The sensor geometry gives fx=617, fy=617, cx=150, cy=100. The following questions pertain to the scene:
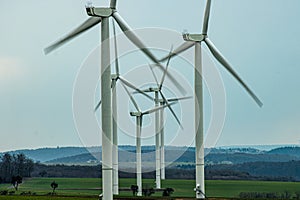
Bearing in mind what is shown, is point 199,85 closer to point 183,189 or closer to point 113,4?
point 113,4

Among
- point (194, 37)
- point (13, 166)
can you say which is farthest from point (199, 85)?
point (13, 166)

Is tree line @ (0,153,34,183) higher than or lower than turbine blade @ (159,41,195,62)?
lower

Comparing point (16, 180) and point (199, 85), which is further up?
point (199, 85)

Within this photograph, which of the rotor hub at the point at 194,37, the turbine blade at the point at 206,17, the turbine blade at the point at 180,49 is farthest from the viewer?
the turbine blade at the point at 180,49

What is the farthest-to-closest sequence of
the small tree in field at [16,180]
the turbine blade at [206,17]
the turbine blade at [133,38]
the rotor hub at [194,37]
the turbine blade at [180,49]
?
the small tree in field at [16,180] → the turbine blade at [180,49] → the rotor hub at [194,37] → the turbine blade at [206,17] → the turbine blade at [133,38]

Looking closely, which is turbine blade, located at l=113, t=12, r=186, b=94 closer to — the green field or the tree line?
the green field

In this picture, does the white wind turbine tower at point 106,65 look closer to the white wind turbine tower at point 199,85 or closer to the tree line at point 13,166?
the white wind turbine tower at point 199,85

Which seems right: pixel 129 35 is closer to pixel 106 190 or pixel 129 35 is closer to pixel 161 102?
pixel 106 190

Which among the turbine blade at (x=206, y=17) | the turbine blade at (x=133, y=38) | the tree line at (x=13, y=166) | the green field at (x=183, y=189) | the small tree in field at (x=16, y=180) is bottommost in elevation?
the green field at (x=183, y=189)

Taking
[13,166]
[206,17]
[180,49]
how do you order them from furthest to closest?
[13,166], [180,49], [206,17]

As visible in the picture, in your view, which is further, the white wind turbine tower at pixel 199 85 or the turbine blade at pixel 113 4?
the white wind turbine tower at pixel 199 85

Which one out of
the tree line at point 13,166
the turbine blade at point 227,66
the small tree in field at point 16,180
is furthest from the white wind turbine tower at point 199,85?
the tree line at point 13,166

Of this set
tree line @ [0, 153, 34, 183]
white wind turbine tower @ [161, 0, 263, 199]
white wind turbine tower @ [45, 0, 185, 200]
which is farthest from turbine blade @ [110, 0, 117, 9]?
tree line @ [0, 153, 34, 183]

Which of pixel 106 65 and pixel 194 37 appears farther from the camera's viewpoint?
pixel 194 37
